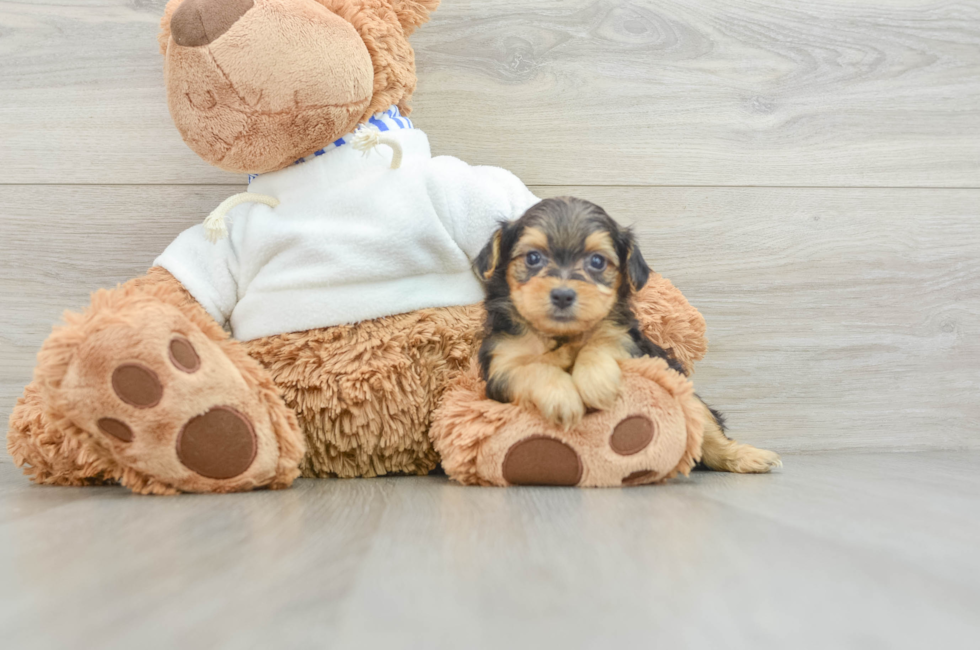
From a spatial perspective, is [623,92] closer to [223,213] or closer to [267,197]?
[267,197]

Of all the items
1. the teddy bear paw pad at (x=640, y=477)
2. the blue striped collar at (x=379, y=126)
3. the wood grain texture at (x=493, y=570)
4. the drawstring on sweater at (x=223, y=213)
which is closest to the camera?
the wood grain texture at (x=493, y=570)

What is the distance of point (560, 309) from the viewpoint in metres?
1.22

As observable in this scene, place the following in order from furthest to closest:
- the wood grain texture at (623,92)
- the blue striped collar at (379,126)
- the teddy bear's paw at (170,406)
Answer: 1. the wood grain texture at (623,92)
2. the blue striped collar at (379,126)
3. the teddy bear's paw at (170,406)

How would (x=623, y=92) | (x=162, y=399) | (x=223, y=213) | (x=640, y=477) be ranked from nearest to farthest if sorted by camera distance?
(x=162, y=399)
(x=640, y=477)
(x=223, y=213)
(x=623, y=92)

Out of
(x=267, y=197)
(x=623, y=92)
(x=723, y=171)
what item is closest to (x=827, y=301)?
(x=723, y=171)

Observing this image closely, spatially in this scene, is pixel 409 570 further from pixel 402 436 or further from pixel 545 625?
pixel 402 436

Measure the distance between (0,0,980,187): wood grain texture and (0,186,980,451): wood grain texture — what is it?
A: 60mm

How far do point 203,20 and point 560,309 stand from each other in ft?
2.65

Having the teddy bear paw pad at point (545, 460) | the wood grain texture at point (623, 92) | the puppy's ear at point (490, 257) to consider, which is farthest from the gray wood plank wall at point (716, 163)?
the teddy bear paw pad at point (545, 460)

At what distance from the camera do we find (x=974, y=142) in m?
1.99

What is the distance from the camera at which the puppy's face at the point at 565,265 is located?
1226 mm

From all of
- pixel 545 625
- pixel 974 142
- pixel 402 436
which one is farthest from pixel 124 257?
pixel 974 142

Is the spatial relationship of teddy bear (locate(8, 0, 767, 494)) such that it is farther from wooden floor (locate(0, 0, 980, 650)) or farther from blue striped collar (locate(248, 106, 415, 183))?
wooden floor (locate(0, 0, 980, 650))

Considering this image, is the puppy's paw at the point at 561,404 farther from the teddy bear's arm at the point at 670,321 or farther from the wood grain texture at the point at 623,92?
the wood grain texture at the point at 623,92
